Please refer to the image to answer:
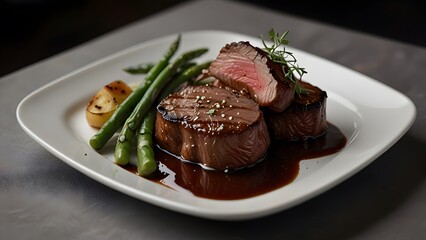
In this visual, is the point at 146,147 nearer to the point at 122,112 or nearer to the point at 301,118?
the point at 122,112

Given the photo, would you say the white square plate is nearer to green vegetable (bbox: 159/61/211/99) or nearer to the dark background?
green vegetable (bbox: 159/61/211/99)

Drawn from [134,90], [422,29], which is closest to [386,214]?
[134,90]

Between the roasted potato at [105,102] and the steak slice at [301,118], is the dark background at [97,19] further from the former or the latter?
the steak slice at [301,118]

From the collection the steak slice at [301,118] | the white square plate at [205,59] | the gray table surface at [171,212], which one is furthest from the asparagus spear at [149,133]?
the steak slice at [301,118]

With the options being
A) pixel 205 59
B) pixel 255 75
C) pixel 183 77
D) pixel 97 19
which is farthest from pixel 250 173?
pixel 97 19

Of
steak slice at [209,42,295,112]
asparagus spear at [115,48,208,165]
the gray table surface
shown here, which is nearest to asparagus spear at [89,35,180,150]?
asparagus spear at [115,48,208,165]

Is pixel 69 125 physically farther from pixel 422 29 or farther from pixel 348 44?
pixel 422 29
